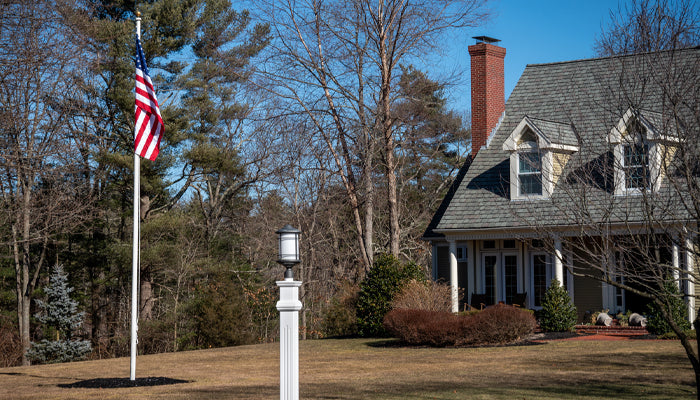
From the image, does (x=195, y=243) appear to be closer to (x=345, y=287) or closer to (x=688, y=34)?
(x=345, y=287)

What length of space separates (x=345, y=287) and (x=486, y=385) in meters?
15.2

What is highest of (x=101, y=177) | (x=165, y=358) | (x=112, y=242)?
(x=101, y=177)

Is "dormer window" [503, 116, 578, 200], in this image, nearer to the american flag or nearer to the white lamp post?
the american flag

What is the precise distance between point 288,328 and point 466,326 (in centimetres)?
1029

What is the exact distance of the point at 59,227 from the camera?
28.5m

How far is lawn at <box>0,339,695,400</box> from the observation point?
10.9m

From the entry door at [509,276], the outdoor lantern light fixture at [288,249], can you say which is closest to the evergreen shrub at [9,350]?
the entry door at [509,276]

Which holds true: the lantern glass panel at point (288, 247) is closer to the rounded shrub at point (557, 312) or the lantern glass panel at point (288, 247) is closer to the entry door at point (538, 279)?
the rounded shrub at point (557, 312)

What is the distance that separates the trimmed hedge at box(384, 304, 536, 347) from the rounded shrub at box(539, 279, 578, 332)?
1.92 metres

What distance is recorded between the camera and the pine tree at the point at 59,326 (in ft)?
81.8

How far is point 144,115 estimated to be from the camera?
13.2 meters

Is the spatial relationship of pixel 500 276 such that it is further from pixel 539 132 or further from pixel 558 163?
pixel 558 163

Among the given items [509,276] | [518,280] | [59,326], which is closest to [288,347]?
[518,280]

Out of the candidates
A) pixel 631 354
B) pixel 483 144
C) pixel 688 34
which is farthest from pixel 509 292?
pixel 688 34
